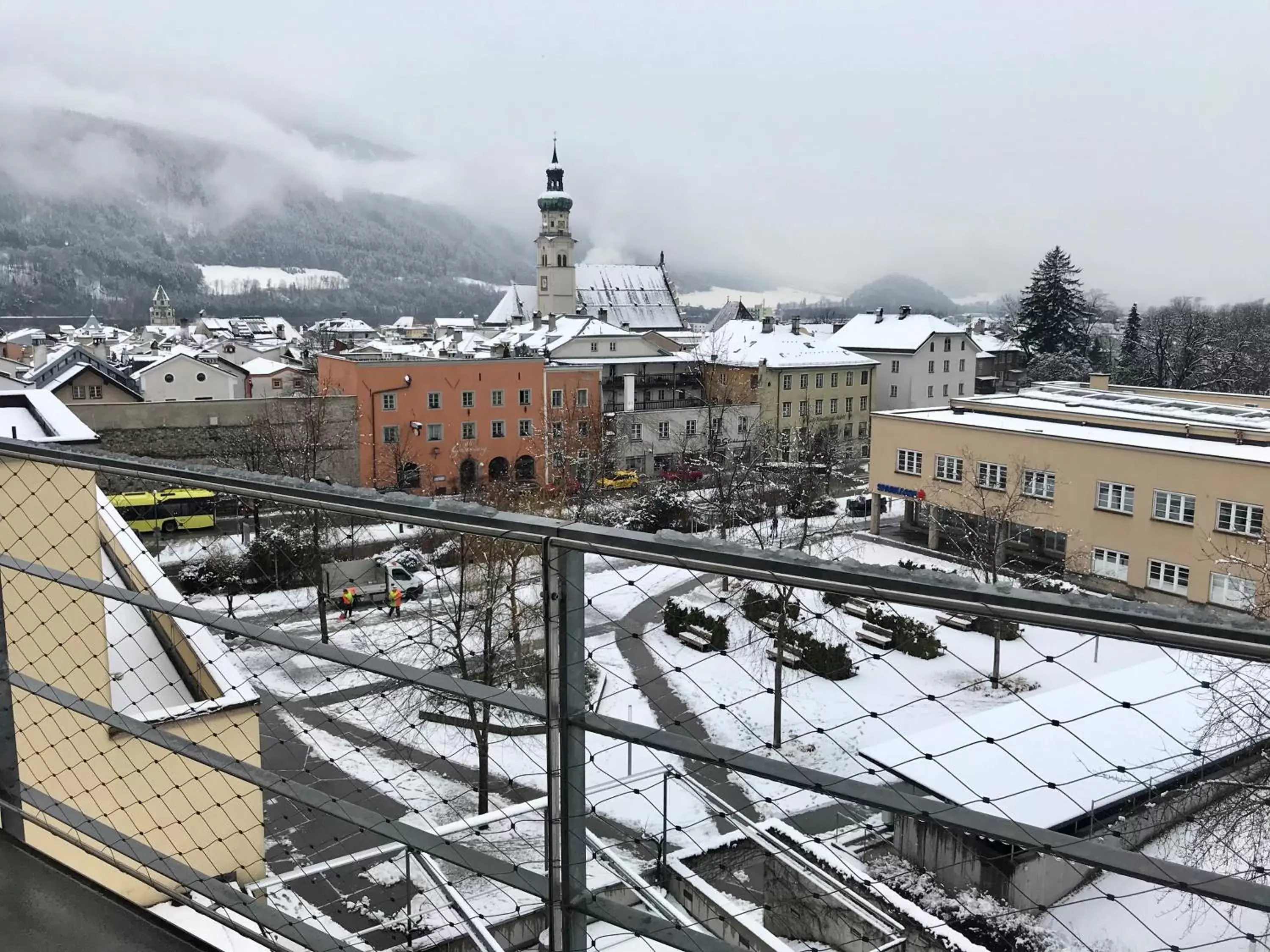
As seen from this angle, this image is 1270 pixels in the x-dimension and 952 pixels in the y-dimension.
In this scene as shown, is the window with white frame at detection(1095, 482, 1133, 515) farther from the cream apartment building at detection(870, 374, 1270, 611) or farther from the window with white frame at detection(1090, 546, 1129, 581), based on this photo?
the window with white frame at detection(1090, 546, 1129, 581)

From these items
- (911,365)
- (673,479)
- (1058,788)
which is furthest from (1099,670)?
(911,365)

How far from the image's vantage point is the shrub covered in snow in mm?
5527

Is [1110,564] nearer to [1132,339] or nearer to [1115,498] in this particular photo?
[1115,498]

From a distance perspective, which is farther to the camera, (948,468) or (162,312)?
(162,312)

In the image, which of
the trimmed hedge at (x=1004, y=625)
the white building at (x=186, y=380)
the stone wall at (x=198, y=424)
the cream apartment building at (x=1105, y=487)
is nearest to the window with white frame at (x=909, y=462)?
the cream apartment building at (x=1105, y=487)

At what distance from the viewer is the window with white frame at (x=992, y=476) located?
16266mm

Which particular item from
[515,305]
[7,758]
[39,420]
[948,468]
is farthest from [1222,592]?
[515,305]

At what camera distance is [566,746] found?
4.18 feet

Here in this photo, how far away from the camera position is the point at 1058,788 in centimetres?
122

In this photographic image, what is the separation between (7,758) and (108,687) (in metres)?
2.88

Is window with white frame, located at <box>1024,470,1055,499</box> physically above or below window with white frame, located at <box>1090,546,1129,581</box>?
above

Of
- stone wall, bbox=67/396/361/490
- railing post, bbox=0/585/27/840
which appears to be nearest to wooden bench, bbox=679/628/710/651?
stone wall, bbox=67/396/361/490

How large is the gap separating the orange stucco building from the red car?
210cm

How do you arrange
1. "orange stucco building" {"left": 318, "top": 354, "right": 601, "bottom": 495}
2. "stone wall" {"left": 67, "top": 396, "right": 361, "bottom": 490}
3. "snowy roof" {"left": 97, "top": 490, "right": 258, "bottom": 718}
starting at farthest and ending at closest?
1. "orange stucco building" {"left": 318, "top": 354, "right": 601, "bottom": 495}
2. "stone wall" {"left": 67, "top": 396, "right": 361, "bottom": 490}
3. "snowy roof" {"left": 97, "top": 490, "right": 258, "bottom": 718}
